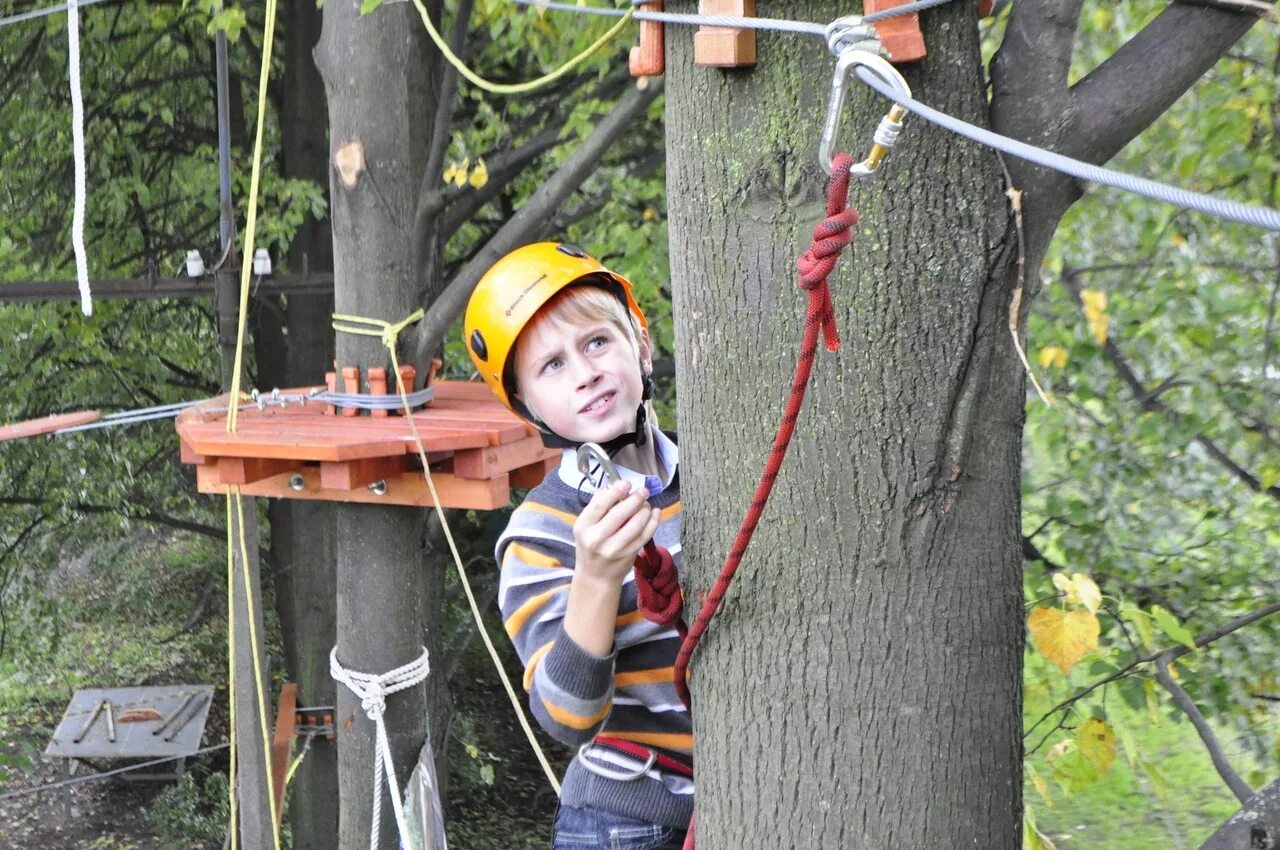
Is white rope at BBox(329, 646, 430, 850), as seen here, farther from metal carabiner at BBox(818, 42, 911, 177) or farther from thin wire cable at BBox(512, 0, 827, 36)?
metal carabiner at BBox(818, 42, 911, 177)

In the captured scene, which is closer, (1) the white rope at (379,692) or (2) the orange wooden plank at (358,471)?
(2) the orange wooden plank at (358,471)

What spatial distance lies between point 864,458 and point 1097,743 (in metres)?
1.66

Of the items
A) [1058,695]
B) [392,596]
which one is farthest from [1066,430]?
[392,596]

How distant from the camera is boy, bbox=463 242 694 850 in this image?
1938 millimetres

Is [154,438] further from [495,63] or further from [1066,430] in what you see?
[1066,430]

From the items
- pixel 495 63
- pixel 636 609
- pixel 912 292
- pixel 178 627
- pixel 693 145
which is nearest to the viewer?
pixel 912 292

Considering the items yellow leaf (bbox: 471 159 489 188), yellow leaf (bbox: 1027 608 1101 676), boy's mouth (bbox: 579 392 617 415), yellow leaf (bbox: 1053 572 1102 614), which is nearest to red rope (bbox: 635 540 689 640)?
boy's mouth (bbox: 579 392 617 415)

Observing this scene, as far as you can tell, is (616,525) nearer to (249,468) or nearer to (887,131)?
(887,131)

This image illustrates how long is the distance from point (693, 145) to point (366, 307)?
2.76 metres

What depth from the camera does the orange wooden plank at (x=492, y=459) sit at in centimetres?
345

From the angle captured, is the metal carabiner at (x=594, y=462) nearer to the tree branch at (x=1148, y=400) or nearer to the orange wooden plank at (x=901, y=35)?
the orange wooden plank at (x=901, y=35)

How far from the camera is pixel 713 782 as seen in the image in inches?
62.2

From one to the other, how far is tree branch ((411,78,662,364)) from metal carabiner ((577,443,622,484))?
2206 mm

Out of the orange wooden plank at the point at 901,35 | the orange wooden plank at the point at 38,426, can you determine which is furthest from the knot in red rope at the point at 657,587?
the orange wooden plank at the point at 38,426
